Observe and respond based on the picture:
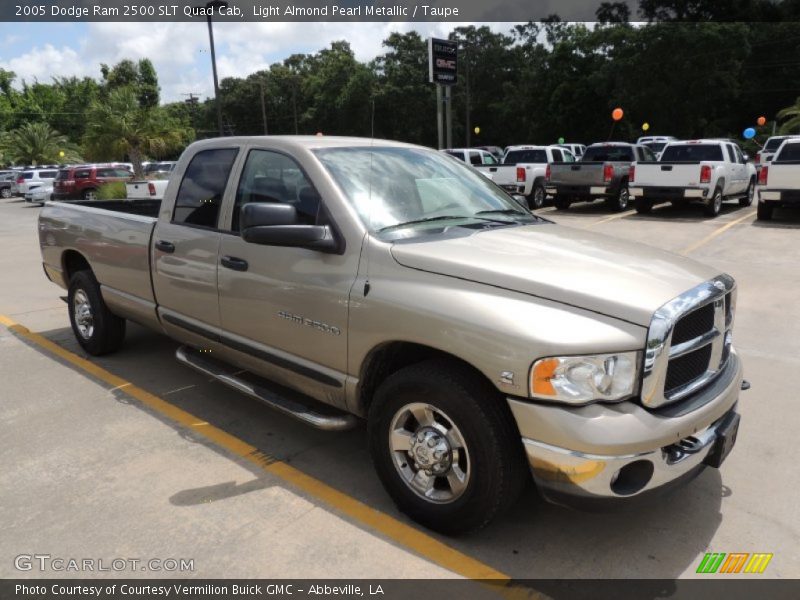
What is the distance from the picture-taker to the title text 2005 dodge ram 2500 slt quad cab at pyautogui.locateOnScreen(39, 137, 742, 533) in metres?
2.49

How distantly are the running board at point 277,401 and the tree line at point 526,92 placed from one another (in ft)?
81.8

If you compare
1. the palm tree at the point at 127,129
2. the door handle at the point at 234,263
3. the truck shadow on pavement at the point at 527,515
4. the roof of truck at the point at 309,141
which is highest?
the palm tree at the point at 127,129

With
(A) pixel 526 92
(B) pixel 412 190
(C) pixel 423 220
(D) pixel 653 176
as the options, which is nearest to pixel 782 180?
(D) pixel 653 176

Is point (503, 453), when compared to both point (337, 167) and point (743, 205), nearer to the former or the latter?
point (337, 167)

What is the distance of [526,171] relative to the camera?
59.1 feet

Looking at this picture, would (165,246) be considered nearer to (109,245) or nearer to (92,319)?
(109,245)

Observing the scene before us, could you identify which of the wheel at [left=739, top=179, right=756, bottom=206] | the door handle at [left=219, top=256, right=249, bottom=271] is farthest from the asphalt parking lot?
the wheel at [left=739, top=179, right=756, bottom=206]

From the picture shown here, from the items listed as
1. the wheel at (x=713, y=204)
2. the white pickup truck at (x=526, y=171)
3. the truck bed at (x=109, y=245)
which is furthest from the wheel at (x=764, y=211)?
the truck bed at (x=109, y=245)

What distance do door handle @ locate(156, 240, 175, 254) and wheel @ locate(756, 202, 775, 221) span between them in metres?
13.7

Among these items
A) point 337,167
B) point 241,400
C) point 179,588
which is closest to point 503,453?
point 179,588

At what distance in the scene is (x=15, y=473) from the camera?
363cm

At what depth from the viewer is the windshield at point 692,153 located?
15641mm

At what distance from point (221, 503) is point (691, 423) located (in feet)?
7.59

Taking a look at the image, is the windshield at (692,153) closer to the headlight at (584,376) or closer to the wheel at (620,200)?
the wheel at (620,200)
